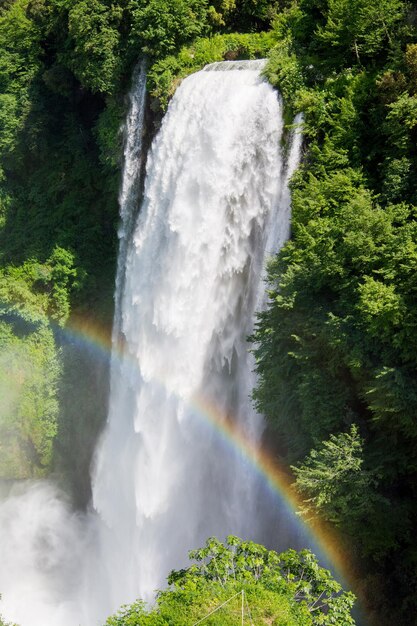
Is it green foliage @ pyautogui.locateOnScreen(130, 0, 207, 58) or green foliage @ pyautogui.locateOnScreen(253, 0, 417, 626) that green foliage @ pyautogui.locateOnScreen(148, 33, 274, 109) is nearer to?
green foliage @ pyautogui.locateOnScreen(130, 0, 207, 58)

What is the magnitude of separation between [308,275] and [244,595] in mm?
6549

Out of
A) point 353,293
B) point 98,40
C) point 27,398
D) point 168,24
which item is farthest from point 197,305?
point 27,398

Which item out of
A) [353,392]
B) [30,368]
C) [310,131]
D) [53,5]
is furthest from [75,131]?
[353,392]

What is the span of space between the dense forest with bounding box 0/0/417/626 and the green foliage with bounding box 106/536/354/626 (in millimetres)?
2248

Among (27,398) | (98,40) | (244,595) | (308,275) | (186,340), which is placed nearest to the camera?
(244,595)

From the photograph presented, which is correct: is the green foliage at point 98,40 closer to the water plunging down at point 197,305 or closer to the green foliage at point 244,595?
the water plunging down at point 197,305

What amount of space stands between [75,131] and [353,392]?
19.5m

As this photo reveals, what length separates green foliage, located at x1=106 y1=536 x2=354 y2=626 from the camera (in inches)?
278

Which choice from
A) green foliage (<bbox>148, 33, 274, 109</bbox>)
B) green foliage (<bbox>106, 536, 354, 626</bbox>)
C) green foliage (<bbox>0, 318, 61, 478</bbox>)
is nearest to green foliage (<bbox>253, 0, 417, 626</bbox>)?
green foliage (<bbox>106, 536, 354, 626</bbox>)

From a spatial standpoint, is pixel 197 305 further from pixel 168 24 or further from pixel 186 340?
pixel 168 24

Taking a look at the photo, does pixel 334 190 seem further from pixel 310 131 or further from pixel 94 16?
pixel 94 16

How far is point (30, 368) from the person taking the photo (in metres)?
24.0

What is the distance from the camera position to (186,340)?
1664 cm

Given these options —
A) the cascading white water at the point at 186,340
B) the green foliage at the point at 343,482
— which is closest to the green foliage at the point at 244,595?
the green foliage at the point at 343,482
